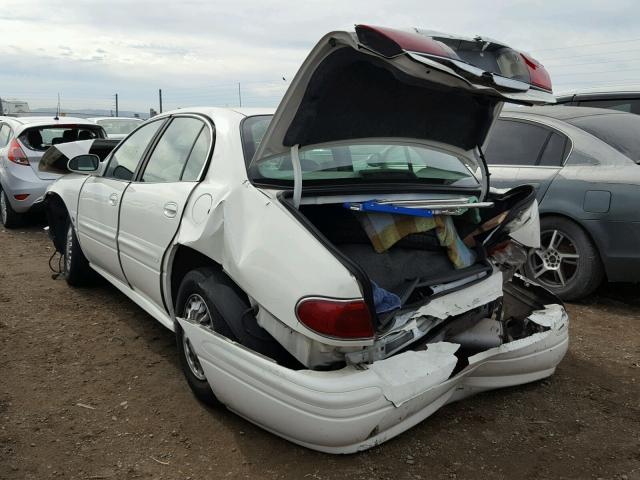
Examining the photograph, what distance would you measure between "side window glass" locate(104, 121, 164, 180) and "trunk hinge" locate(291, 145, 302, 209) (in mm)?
1555

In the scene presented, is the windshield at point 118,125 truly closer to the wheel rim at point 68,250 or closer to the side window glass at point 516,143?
the wheel rim at point 68,250

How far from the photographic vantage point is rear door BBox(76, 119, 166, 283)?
4.02 meters

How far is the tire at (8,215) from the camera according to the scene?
7969 mm

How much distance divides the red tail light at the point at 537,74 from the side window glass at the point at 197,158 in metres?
1.69

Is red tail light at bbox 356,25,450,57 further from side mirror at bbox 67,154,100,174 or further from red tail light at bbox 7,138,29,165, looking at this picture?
red tail light at bbox 7,138,29,165

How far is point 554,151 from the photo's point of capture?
194 inches

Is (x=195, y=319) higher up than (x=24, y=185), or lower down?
higher up

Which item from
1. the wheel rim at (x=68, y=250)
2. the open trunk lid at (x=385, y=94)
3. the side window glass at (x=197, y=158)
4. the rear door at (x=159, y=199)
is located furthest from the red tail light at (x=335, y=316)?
the wheel rim at (x=68, y=250)

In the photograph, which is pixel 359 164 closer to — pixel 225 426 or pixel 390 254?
pixel 390 254

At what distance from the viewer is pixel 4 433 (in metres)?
2.88

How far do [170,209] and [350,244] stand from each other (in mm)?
1026

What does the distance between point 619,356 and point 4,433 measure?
3588 mm

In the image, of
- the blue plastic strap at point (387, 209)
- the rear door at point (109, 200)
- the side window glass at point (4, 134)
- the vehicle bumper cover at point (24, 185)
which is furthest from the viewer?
the side window glass at point (4, 134)

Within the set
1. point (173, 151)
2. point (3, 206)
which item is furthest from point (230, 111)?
point (3, 206)
